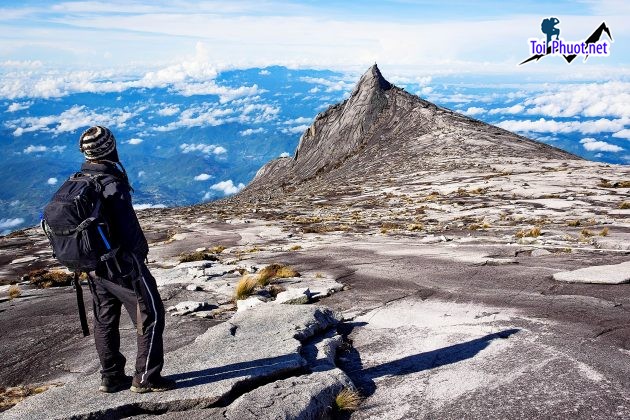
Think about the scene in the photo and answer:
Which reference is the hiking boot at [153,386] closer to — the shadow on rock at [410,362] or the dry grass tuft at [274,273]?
the shadow on rock at [410,362]

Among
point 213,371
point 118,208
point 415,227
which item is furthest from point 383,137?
point 118,208

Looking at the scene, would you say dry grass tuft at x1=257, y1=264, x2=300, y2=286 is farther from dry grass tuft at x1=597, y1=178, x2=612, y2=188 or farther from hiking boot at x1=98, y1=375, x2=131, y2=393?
dry grass tuft at x1=597, y1=178, x2=612, y2=188

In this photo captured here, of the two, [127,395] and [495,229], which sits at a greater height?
[127,395]

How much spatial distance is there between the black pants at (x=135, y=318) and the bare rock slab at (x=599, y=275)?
10271 millimetres

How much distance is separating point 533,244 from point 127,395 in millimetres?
15533

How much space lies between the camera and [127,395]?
7270 mm

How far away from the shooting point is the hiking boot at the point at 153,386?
23.9ft

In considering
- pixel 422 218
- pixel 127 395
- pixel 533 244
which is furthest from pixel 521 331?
pixel 422 218

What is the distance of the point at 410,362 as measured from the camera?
8.64 m

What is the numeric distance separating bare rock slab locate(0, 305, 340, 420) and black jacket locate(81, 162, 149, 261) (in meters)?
2.07

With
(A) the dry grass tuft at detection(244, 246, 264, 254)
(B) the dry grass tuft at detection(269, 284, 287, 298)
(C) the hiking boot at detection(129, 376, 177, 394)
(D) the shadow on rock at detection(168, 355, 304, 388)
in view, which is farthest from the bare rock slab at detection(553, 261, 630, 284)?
(A) the dry grass tuft at detection(244, 246, 264, 254)

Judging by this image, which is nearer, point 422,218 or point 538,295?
point 538,295

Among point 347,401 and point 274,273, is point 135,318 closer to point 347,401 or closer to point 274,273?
point 347,401

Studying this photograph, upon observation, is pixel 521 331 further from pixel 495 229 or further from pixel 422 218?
pixel 422 218
